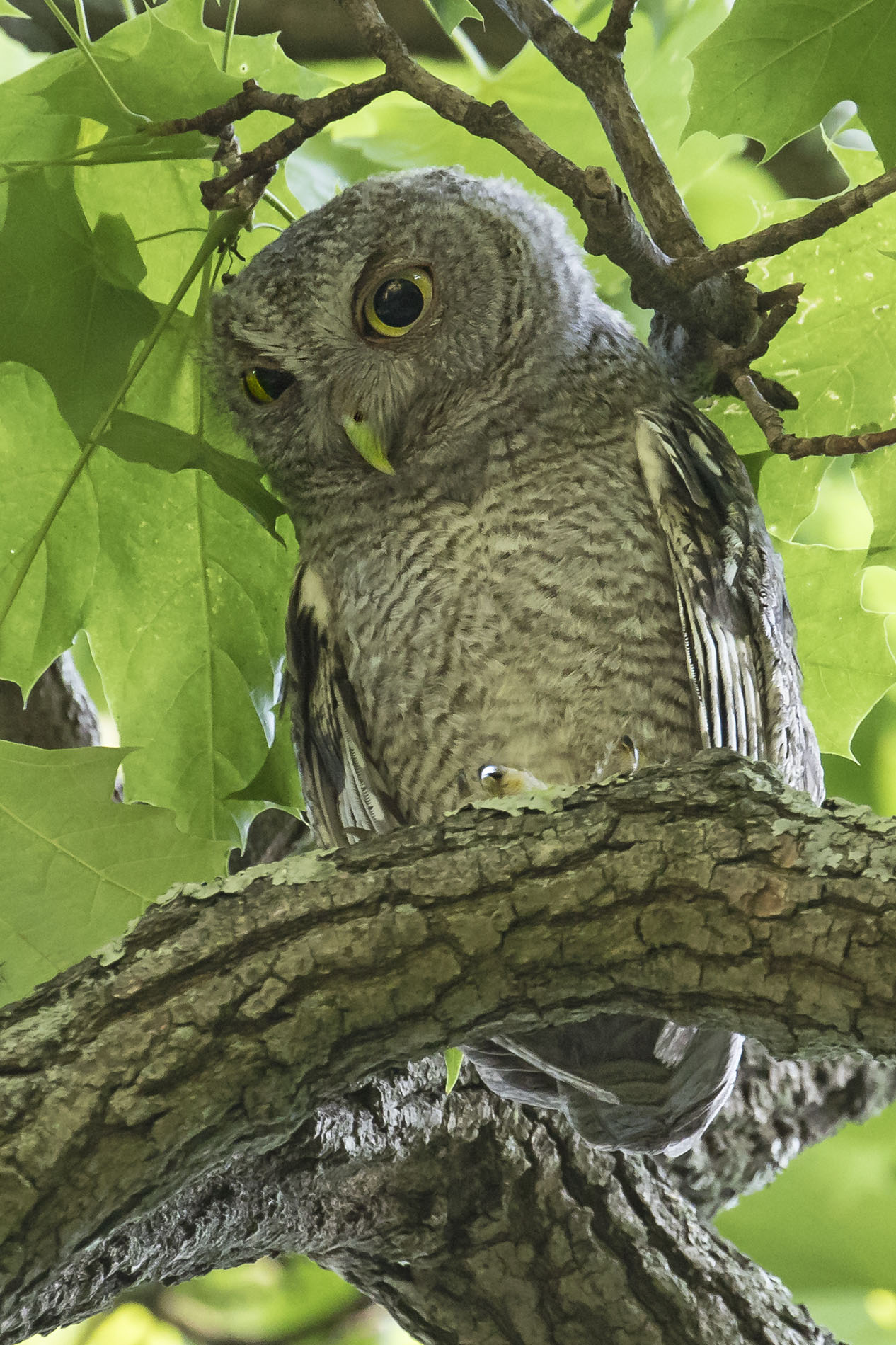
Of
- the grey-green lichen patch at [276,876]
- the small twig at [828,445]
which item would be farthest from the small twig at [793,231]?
the grey-green lichen patch at [276,876]

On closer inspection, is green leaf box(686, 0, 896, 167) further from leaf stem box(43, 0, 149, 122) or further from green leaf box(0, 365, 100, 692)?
green leaf box(0, 365, 100, 692)

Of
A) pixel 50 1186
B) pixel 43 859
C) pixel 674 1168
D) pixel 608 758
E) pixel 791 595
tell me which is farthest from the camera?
pixel 674 1168

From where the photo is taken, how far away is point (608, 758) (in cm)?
133

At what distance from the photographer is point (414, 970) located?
90cm

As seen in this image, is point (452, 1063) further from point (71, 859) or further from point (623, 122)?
point (623, 122)

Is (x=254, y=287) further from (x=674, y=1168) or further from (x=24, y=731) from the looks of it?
(x=674, y=1168)

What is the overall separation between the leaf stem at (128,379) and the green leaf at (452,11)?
0.33m

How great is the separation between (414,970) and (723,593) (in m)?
0.63

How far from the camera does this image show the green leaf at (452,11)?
4.44ft

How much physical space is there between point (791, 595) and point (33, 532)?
0.98 m

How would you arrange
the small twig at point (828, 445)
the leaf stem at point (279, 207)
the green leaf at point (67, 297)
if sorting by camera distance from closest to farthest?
the small twig at point (828, 445) → the green leaf at point (67, 297) → the leaf stem at point (279, 207)

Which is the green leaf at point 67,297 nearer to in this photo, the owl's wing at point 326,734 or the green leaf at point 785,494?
the owl's wing at point 326,734

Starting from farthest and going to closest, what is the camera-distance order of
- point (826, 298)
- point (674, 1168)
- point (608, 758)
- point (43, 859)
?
point (674, 1168), point (826, 298), point (608, 758), point (43, 859)

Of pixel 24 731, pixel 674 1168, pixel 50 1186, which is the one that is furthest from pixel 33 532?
pixel 674 1168
